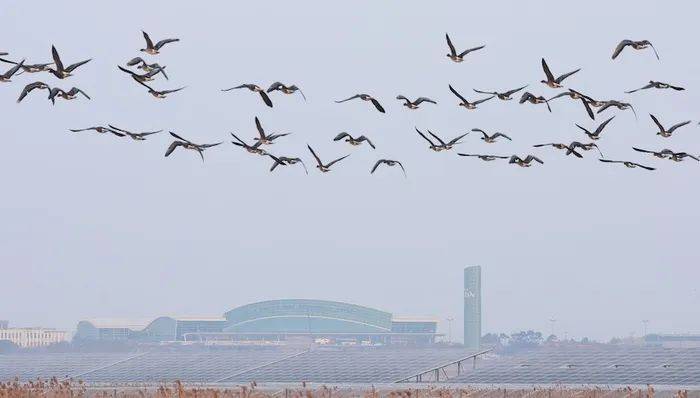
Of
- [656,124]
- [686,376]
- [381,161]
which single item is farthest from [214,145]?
[686,376]

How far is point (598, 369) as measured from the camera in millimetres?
92688

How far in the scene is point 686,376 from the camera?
84500mm

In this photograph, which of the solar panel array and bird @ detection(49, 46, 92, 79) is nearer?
bird @ detection(49, 46, 92, 79)

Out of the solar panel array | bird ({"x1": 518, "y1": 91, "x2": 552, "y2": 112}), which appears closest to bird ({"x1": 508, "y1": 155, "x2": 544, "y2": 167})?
bird ({"x1": 518, "y1": 91, "x2": 552, "y2": 112})

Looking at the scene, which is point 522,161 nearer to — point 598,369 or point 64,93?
point 64,93

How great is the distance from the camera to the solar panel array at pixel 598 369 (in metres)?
86.0

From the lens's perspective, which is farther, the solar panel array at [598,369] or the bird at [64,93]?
the solar panel array at [598,369]

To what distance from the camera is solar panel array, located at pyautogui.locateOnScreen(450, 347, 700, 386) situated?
8600 centimetres

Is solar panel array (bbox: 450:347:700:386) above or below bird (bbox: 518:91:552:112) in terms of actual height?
below

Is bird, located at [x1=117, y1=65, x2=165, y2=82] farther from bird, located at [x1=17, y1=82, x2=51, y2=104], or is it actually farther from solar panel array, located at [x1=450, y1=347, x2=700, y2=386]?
solar panel array, located at [x1=450, y1=347, x2=700, y2=386]

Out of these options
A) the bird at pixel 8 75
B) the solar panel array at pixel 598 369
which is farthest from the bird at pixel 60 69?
the solar panel array at pixel 598 369

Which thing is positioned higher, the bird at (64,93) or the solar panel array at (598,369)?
the bird at (64,93)

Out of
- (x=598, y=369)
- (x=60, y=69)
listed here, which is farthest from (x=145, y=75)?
(x=598, y=369)

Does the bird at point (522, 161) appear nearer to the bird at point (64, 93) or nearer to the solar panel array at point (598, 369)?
the bird at point (64, 93)
